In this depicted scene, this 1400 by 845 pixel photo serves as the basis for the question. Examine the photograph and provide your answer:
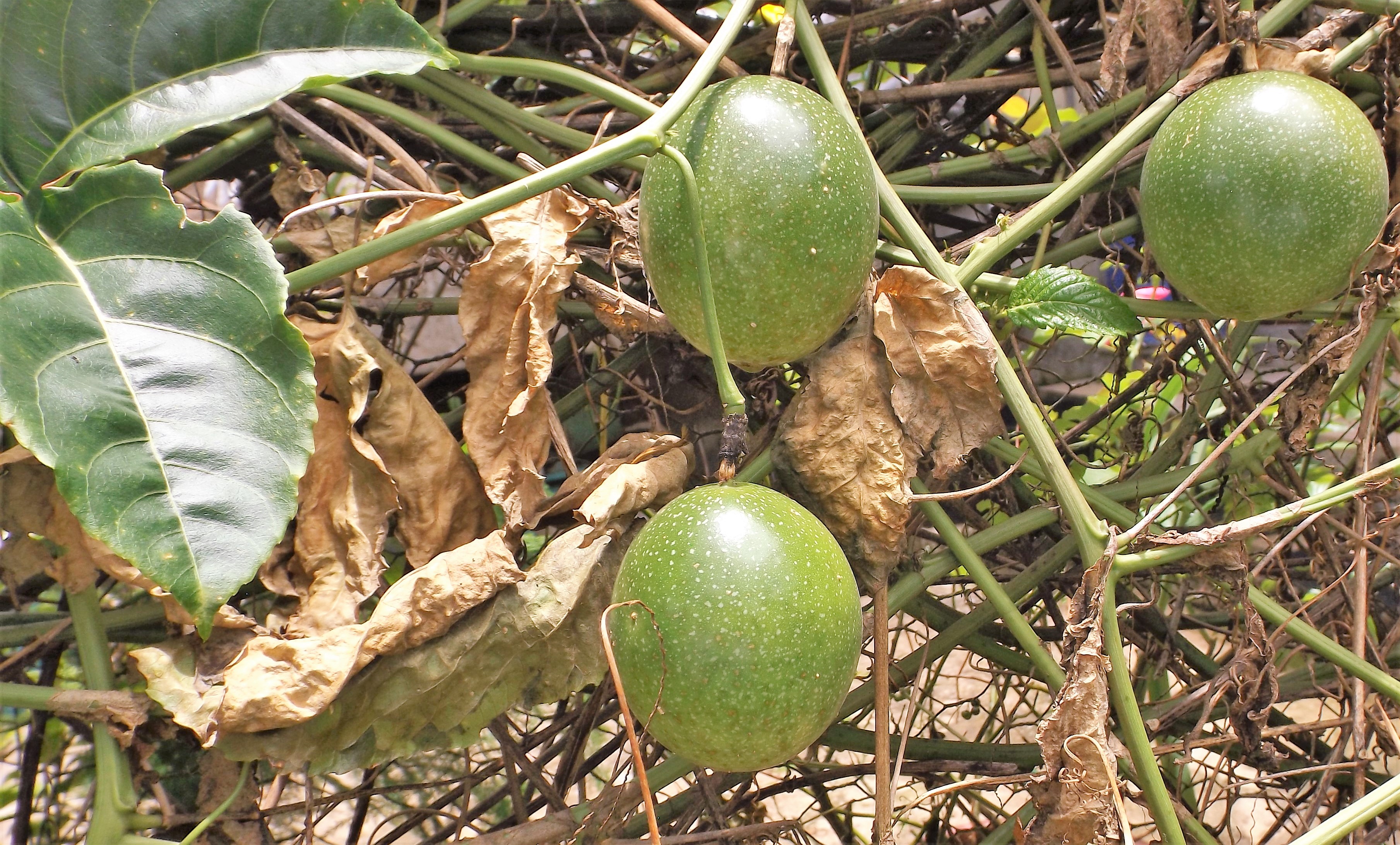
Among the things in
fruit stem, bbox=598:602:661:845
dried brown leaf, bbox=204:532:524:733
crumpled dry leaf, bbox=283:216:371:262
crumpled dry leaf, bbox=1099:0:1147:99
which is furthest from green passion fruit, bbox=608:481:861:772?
crumpled dry leaf, bbox=1099:0:1147:99

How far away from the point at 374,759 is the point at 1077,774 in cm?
57

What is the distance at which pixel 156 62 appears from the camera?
0.82m

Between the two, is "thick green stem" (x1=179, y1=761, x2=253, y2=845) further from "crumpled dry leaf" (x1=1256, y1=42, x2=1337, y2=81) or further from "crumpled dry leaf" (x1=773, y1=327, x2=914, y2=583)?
"crumpled dry leaf" (x1=1256, y1=42, x2=1337, y2=81)

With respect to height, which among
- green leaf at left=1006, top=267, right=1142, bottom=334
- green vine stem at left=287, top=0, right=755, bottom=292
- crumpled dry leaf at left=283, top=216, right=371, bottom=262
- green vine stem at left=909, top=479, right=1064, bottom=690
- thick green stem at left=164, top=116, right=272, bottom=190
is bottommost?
green vine stem at left=909, top=479, right=1064, bottom=690

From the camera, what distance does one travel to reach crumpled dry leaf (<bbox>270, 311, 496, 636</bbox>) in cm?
97

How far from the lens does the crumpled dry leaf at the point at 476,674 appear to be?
2.90 feet


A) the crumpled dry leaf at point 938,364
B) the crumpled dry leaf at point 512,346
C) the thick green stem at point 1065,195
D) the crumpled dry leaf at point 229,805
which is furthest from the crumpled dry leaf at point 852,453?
the crumpled dry leaf at point 229,805

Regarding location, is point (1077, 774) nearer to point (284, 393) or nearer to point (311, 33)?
point (284, 393)

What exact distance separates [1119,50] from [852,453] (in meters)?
0.52

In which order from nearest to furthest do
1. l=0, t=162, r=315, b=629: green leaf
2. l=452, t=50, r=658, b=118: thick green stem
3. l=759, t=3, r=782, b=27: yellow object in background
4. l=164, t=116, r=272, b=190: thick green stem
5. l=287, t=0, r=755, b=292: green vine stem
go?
l=0, t=162, r=315, b=629: green leaf < l=287, t=0, r=755, b=292: green vine stem < l=452, t=50, r=658, b=118: thick green stem < l=164, t=116, r=272, b=190: thick green stem < l=759, t=3, r=782, b=27: yellow object in background

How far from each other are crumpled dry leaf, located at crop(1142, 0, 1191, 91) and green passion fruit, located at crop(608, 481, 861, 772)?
2.20ft

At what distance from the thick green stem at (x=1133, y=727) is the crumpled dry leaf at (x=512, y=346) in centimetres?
50

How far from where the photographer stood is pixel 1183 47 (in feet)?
3.66

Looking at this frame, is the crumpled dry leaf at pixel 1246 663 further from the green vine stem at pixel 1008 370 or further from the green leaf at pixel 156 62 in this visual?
the green leaf at pixel 156 62
